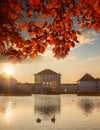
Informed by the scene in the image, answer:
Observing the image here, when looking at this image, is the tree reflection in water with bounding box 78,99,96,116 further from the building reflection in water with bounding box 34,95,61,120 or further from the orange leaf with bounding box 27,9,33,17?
the orange leaf with bounding box 27,9,33,17

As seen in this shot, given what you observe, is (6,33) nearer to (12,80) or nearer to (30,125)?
(30,125)

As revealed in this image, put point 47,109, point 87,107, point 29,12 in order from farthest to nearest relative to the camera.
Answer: point 87,107 < point 47,109 < point 29,12

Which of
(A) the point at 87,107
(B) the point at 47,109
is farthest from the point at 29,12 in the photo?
(A) the point at 87,107

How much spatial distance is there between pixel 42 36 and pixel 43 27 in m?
0.21

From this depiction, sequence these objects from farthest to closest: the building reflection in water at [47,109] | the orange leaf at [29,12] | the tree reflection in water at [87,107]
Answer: the tree reflection in water at [87,107] < the building reflection in water at [47,109] < the orange leaf at [29,12]

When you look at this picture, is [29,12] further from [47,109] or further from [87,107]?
[87,107]

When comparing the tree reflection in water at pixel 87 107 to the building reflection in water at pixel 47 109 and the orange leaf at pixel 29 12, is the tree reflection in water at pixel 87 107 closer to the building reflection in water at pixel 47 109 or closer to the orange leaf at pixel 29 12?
the building reflection in water at pixel 47 109

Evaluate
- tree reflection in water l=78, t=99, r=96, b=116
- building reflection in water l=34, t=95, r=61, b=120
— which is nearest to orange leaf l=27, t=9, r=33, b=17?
building reflection in water l=34, t=95, r=61, b=120

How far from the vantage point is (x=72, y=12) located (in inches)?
342

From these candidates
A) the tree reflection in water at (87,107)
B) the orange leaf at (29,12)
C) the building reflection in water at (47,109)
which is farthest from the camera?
the tree reflection in water at (87,107)

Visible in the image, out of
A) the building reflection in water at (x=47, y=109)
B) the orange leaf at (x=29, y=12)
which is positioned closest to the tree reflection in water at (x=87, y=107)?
the building reflection in water at (x=47, y=109)

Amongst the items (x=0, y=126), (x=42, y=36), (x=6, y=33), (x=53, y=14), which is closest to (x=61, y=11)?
(x=53, y=14)

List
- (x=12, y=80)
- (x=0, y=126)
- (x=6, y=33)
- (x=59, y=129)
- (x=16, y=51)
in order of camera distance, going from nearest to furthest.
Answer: (x=6, y=33)
(x=16, y=51)
(x=59, y=129)
(x=0, y=126)
(x=12, y=80)

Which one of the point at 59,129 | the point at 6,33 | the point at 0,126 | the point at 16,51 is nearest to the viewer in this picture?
the point at 6,33
